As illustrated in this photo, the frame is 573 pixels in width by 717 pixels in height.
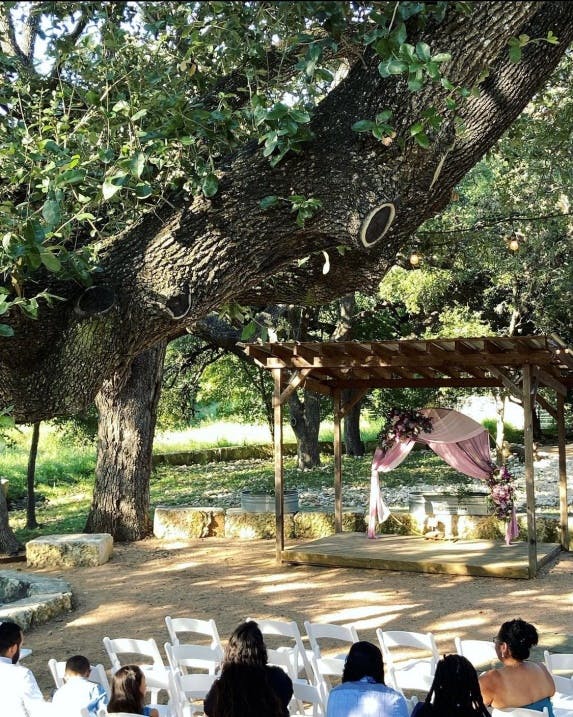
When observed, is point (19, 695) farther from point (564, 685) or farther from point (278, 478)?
point (278, 478)

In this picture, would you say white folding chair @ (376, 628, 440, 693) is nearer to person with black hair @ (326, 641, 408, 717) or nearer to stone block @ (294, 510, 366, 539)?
person with black hair @ (326, 641, 408, 717)

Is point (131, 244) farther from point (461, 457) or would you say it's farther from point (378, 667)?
point (461, 457)

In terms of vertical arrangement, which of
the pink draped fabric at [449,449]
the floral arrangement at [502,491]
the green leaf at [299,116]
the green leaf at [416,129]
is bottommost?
the floral arrangement at [502,491]

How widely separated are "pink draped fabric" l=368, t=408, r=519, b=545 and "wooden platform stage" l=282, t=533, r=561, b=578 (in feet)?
1.50

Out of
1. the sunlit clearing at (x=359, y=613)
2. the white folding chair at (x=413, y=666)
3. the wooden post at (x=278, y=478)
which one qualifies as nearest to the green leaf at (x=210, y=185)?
the white folding chair at (x=413, y=666)

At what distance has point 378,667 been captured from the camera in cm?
386

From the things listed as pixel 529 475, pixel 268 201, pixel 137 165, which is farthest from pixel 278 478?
pixel 137 165

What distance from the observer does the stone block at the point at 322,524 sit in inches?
535

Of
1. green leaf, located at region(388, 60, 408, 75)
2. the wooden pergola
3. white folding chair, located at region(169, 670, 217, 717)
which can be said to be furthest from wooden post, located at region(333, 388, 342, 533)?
green leaf, located at region(388, 60, 408, 75)

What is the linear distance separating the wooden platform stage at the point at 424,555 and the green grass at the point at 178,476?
539 cm

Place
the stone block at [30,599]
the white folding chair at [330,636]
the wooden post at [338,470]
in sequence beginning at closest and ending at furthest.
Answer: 1. the white folding chair at [330,636]
2. the stone block at [30,599]
3. the wooden post at [338,470]

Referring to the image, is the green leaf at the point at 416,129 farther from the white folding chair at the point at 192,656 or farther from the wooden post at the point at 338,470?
the wooden post at the point at 338,470

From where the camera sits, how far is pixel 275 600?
983cm

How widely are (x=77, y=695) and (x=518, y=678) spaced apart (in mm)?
2213
